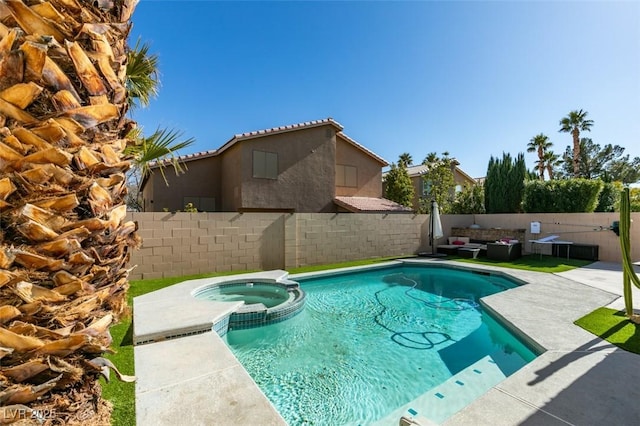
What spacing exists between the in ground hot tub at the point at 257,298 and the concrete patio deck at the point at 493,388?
30.5 inches

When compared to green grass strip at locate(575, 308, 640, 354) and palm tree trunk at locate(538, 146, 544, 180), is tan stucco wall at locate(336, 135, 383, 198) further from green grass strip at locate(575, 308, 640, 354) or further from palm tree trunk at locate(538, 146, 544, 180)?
palm tree trunk at locate(538, 146, 544, 180)

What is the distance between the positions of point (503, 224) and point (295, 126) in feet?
49.8

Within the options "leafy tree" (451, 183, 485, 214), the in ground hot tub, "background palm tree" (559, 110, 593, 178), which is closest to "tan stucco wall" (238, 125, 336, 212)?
the in ground hot tub

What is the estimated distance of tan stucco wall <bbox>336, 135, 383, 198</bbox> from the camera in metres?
21.9

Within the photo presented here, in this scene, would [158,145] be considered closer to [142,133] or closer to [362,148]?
[142,133]

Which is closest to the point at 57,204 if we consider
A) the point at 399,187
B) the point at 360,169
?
the point at 360,169

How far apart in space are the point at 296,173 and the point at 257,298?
35.7ft

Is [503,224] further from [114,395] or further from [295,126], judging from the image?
[114,395]

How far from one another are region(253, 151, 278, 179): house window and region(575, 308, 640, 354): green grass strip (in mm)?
15287

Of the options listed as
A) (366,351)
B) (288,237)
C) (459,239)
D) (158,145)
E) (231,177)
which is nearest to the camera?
(158,145)

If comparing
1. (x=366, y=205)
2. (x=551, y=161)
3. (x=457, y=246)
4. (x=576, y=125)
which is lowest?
(x=457, y=246)

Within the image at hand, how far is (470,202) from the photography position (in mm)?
24906

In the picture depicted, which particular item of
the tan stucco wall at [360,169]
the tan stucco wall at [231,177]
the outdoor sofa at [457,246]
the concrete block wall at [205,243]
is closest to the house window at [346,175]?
the tan stucco wall at [360,169]

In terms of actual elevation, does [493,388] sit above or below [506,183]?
below
